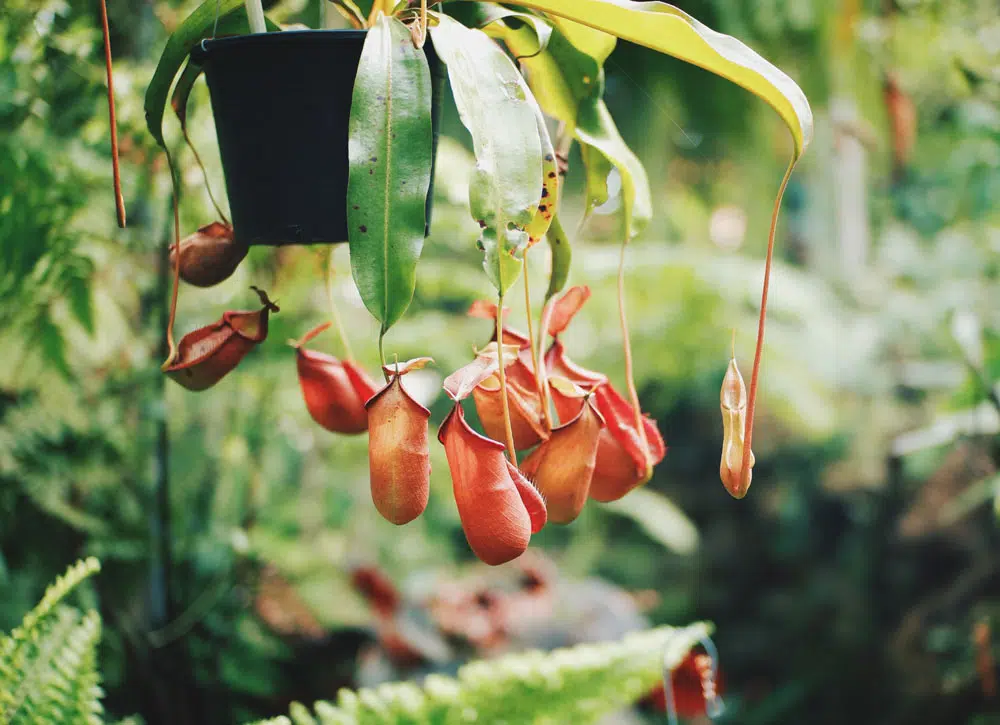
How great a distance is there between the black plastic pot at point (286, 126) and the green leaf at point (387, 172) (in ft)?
0.32

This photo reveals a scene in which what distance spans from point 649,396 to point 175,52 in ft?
8.23

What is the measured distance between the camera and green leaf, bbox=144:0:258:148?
0.54 meters

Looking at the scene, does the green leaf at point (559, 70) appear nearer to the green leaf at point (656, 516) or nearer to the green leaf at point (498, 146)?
the green leaf at point (498, 146)

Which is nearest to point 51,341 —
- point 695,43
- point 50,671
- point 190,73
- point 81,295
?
point 81,295

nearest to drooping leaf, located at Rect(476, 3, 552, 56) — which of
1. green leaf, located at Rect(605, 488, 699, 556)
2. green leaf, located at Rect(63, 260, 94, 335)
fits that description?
green leaf, located at Rect(63, 260, 94, 335)

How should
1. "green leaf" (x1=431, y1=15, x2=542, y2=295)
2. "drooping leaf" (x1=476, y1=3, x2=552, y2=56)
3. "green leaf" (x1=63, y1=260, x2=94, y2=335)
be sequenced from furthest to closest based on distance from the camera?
"green leaf" (x1=63, y1=260, x2=94, y2=335) < "drooping leaf" (x1=476, y1=3, x2=552, y2=56) < "green leaf" (x1=431, y1=15, x2=542, y2=295)

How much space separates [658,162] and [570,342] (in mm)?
1061

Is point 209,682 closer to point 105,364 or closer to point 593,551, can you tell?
point 105,364

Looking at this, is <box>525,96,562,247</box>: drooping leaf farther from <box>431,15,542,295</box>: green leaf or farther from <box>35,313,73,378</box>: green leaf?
<box>35,313,73,378</box>: green leaf

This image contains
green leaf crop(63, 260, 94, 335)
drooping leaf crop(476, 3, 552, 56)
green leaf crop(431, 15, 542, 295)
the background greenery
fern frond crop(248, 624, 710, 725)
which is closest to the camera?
green leaf crop(431, 15, 542, 295)

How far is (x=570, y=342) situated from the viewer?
2211 millimetres

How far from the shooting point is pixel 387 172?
1.48 feet

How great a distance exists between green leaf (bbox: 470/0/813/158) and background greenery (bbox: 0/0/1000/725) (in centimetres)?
18

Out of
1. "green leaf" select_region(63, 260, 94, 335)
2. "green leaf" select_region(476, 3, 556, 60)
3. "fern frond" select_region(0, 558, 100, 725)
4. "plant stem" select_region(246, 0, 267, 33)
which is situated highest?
"plant stem" select_region(246, 0, 267, 33)
